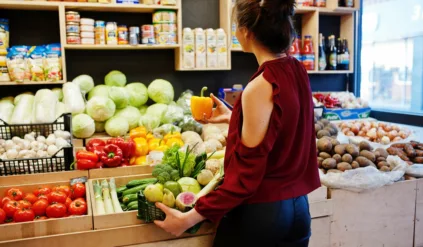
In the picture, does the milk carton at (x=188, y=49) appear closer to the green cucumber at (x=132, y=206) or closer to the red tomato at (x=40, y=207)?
the green cucumber at (x=132, y=206)

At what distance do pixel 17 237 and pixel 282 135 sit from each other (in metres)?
1.21

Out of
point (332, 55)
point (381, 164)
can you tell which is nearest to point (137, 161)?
point (381, 164)

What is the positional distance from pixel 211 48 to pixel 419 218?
85.8 inches

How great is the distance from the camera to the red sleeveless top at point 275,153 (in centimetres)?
125

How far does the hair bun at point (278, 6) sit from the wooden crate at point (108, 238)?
106 centimetres

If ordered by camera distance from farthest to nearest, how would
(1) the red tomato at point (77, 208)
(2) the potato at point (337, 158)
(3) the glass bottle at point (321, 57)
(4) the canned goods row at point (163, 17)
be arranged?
1. (3) the glass bottle at point (321, 57)
2. (4) the canned goods row at point (163, 17)
3. (2) the potato at point (337, 158)
4. (1) the red tomato at point (77, 208)

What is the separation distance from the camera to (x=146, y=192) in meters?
1.69

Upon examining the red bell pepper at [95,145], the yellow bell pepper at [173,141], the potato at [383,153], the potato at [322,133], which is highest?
the red bell pepper at [95,145]

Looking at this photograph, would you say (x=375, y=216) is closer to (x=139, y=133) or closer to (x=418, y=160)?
(x=418, y=160)

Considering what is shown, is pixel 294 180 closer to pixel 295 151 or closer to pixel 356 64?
pixel 295 151

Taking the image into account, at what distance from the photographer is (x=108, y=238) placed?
69.9 inches

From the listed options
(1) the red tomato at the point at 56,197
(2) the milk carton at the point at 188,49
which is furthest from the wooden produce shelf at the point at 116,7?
(1) the red tomato at the point at 56,197

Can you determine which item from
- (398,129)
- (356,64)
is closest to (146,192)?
(398,129)

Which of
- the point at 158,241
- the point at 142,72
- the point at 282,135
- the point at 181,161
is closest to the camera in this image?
the point at 282,135
